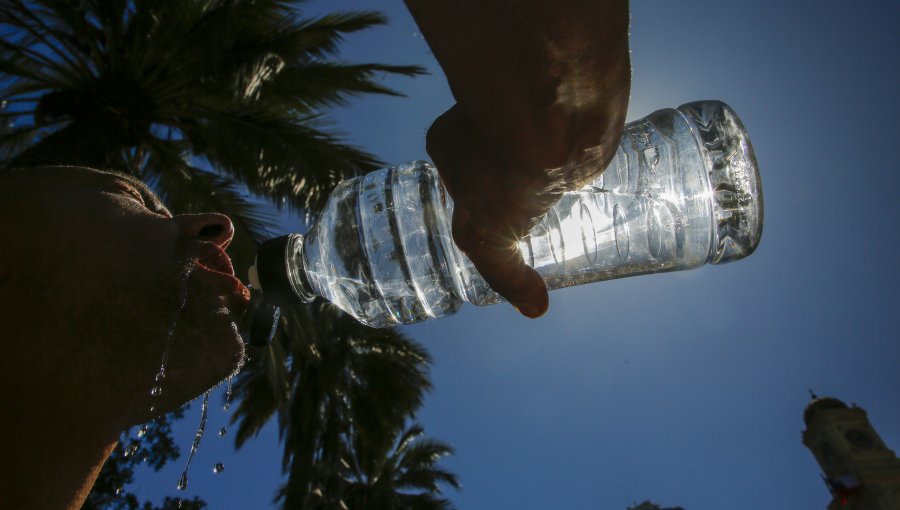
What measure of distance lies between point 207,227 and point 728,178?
1790mm

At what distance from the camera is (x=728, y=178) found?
1813mm

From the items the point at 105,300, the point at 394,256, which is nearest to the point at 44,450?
the point at 105,300

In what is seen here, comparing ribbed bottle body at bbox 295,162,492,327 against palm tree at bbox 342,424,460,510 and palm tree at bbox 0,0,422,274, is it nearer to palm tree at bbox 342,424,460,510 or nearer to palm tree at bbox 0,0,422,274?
palm tree at bbox 0,0,422,274

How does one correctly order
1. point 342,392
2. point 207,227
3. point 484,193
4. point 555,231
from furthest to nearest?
point 342,392, point 555,231, point 207,227, point 484,193

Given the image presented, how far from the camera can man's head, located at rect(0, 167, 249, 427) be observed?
141 cm

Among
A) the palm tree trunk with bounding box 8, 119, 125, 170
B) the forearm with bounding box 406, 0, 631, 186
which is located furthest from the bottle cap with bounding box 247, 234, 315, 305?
the palm tree trunk with bounding box 8, 119, 125, 170

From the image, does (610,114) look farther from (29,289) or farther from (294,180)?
(294,180)

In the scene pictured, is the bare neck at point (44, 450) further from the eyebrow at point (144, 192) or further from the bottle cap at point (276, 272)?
the eyebrow at point (144, 192)

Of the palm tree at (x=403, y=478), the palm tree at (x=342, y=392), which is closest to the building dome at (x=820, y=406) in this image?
the palm tree at (x=403, y=478)

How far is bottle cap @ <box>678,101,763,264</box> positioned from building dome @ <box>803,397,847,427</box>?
3430cm

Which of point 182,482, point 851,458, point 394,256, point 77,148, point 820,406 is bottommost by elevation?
point 851,458

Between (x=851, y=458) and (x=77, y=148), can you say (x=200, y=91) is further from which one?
(x=851, y=458)

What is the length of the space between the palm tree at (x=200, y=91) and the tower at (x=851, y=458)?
31.9 meters

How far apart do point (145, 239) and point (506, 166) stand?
4.19 ft
